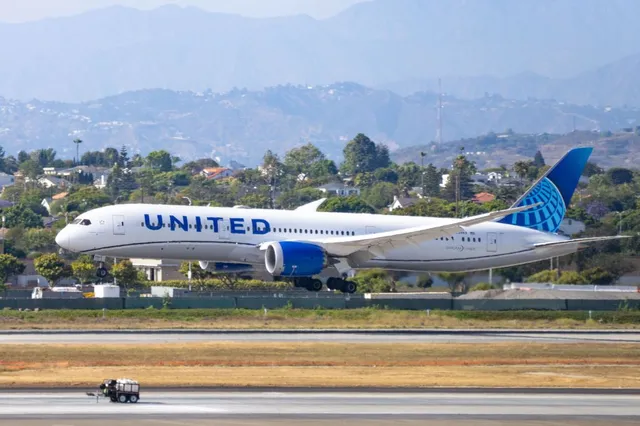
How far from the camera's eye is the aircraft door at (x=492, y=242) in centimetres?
6762

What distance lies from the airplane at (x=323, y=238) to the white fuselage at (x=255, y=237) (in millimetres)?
46

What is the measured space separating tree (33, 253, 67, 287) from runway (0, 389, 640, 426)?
61796 mm

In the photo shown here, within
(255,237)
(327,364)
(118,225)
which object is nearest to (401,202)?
(255,237)

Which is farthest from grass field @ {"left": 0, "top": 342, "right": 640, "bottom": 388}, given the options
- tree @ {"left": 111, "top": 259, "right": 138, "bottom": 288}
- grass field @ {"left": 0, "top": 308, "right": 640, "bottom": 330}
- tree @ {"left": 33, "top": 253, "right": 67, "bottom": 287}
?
tree @ {"left": 33, "top": 253, "right": 67, "bottom": 287}

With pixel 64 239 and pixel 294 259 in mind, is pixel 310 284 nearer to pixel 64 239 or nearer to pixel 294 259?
pixel 294 259

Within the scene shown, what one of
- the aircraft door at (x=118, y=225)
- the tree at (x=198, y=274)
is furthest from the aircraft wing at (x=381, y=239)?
the tree at (x=198, y=274)

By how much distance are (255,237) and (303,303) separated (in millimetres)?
3904

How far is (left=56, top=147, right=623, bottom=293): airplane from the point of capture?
60000 millimetres

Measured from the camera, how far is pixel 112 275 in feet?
283

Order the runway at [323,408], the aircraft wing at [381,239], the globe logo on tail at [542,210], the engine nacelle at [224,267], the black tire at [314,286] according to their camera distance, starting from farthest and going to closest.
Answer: the globe logo on tail at [542,210] → the black tire at [314,286] → the engine nacelle at [224,267] → the aircraft wing at [381,239] → the runway at [323,408]

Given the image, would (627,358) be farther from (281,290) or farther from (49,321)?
(281,290)

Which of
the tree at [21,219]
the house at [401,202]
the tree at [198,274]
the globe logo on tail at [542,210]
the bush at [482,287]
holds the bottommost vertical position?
the bush at [482,287]

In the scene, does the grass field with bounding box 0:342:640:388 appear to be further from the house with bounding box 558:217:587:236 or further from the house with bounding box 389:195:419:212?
the house with bounding box 389:195:419:212

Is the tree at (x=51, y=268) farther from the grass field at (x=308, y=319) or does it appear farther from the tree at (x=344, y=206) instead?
the tree at (x=344, y=206)
